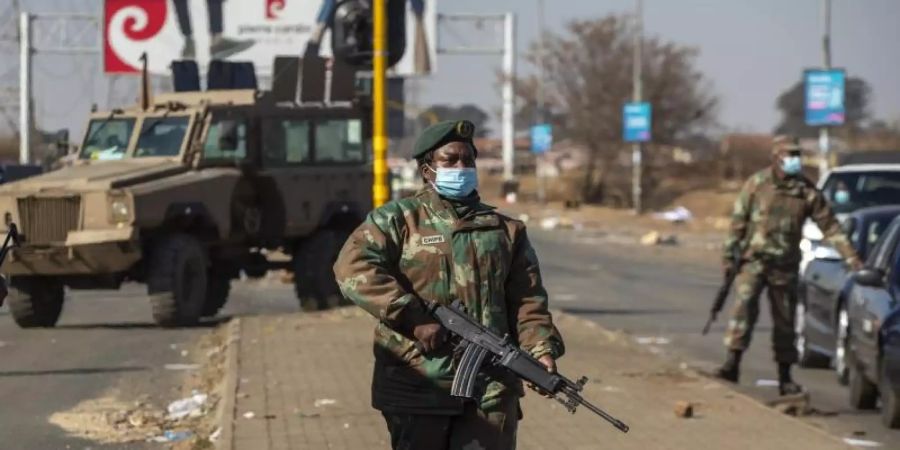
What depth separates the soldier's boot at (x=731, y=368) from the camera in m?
13.6

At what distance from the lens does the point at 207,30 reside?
50.2 meters

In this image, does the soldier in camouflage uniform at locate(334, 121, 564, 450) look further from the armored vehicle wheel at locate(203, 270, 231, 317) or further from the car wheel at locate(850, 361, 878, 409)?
the armored vehicle wheel at locate(203, 270, 231, 317)

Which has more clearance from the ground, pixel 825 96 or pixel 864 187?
pixel 825 96

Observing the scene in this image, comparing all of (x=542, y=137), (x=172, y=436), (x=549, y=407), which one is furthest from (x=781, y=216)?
(x=542, y=137)

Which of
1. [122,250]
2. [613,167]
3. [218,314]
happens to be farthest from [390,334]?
[613,167]

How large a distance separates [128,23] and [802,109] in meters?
62.3

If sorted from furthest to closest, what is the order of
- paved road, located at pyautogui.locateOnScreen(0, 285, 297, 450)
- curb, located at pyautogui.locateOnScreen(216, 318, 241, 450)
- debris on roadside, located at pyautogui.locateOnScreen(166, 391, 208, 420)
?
debris on roadside, located at pyautogui.locateOnScreen(166, 391, 208, 420) → paved road, located at pyautogui.locateOnScreen(0, 285, 297, 450) → curb, located at pyautogui.locateOnScreen(216, 318, 241, 450)

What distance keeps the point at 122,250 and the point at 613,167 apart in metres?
63.0

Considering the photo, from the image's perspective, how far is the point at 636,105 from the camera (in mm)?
60875

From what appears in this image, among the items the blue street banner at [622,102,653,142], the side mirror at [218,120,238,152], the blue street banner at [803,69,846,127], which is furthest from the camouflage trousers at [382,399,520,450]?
the blue street banner at [622,102,653,142]

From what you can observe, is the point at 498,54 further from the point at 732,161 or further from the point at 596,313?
the point at 596,313

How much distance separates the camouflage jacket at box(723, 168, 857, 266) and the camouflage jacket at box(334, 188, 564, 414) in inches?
273

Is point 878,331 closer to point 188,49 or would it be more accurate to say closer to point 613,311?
point 613,311

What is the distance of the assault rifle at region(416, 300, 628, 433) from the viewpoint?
231 inches
